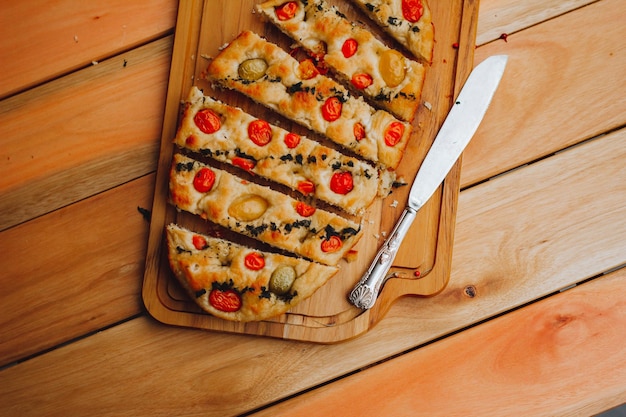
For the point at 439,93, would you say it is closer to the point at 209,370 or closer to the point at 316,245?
the point at 316,245

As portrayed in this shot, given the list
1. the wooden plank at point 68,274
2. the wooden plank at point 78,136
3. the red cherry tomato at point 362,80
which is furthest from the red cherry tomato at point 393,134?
the wooden plank at point 68,274

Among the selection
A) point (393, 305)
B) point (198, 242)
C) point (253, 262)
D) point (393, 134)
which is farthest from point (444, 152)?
point (198, 242)

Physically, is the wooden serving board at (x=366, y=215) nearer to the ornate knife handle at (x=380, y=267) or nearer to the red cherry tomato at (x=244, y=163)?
the ornate knife handle at (x=380, y=267)

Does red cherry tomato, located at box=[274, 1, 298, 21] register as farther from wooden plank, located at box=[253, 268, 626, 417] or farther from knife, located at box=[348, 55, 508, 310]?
wooden plank, located at box=[253, 268, 626, 417]

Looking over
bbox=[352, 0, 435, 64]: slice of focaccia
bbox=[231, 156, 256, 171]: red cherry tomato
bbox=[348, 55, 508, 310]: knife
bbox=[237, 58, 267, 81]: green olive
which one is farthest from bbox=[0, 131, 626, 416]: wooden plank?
bbox=[237, 58, 267, 81]: green olive

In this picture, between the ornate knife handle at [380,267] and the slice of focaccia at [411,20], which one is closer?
the ornate knife handle at [380,267]

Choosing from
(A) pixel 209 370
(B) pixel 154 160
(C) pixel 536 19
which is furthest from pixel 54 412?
(C) pixel 536 19
